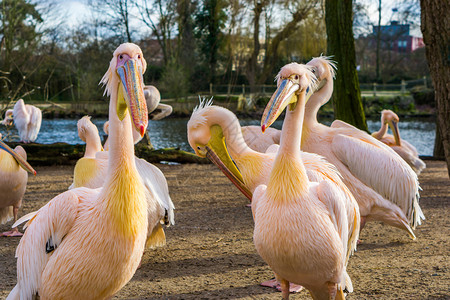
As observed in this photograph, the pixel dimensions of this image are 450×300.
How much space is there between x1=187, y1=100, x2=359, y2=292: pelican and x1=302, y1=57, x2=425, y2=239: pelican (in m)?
0.46

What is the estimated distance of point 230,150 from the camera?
3.58 meters

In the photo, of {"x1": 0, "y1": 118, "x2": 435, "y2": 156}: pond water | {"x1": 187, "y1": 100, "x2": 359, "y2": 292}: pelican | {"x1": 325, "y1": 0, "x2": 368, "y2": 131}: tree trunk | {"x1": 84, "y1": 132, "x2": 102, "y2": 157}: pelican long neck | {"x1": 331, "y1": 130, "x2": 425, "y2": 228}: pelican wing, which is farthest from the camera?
{"x1": 0, "y1": 118, "x2": 435, "y2": 156}: pond water

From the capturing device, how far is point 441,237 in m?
4.25

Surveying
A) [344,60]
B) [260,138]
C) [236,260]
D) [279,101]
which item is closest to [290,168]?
[279,101]

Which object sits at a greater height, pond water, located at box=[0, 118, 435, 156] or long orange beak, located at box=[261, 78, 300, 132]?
long orange beak, located at box=[261, 78, 300, 132]

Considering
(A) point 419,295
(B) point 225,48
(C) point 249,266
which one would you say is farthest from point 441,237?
(B) point 225,48

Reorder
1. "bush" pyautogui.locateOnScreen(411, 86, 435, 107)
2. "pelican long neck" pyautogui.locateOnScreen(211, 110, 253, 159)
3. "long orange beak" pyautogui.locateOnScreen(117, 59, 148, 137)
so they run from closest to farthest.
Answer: "long orange beak" pyautogui.locateOnScreen(117, 59, 148, 137), "pelican long neck" pyautogui.locateOnScreen(211, 110, 253, 159), "bush" pyautogui.locateOnScreen(411, 86, 435, 107)

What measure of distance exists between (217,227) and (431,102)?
1862cm

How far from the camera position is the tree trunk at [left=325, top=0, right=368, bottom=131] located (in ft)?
23.4

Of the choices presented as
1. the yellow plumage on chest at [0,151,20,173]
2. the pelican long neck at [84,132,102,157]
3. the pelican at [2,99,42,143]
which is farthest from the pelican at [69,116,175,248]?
the pelican at [2,99,42,143]

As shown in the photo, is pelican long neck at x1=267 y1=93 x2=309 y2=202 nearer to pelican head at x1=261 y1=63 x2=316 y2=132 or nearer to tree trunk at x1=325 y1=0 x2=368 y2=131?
pelican head at x1=261 y1=63 x2=316 y2=132

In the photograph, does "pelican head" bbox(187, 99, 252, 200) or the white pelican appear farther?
"pelican head" bbox(187, 99, 252, 200)

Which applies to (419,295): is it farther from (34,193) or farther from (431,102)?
(431,102)

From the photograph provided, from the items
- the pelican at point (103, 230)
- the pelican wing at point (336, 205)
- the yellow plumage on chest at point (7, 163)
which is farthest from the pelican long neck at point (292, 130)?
the yellow plumage on chest at point (7, 163)
